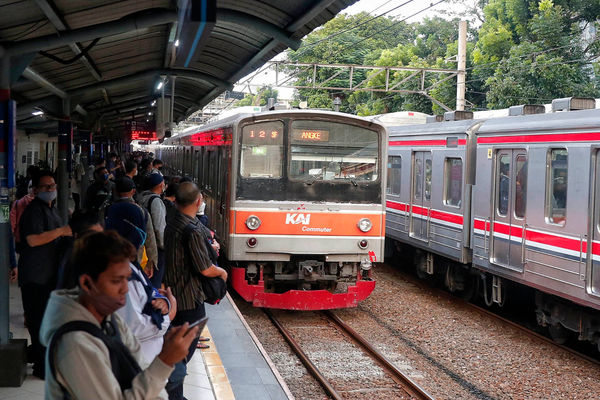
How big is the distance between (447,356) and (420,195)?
16.2 ft

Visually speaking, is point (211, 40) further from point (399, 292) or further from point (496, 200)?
point (399, 292)

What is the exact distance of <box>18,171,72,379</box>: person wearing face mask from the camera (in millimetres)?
5820

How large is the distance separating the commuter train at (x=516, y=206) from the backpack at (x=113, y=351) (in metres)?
6.75

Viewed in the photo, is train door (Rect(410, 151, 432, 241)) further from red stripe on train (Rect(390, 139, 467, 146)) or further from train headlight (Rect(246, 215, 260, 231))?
train headlight (Rect(246, 215, 260, 231))

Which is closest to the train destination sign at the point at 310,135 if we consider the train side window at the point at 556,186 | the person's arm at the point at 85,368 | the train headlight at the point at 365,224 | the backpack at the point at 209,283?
the train headlight at the point at 365,224

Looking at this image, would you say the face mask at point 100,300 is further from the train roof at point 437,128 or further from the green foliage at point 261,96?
the green foliage at point 261,96

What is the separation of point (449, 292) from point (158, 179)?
25.0 ft

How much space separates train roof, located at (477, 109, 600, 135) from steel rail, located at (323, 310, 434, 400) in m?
3.56

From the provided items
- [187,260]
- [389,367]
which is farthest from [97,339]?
[389,367]

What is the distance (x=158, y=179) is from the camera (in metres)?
7.43

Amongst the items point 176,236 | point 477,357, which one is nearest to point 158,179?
point 176,236

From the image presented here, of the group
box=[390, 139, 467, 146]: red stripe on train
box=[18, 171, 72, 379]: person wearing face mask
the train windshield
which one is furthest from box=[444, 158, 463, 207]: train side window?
box=[18, 171, 72, 379]: person wearing face mask

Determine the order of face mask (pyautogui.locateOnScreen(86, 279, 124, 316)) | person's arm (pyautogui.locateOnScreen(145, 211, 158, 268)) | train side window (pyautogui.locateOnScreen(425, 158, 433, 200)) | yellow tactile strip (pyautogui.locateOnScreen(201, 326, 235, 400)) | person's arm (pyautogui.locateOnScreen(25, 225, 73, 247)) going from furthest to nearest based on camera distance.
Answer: train side window (pyautogui.locateOnScreen(425, 158, 433, 200))
person's arm (pyautogui.locateOnScreen(145, 211, 158, 268))
yellow tactile strip (pyautogui.locateOnScreen(201, 326, 235, 400))
person's arm (pyautogui.locateOnScreen(25, 225, 73, 247))
face mask (pyautogui.locateOnScreen(86, 279, 124, 316))

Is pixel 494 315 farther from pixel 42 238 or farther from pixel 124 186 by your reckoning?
pixel 42 238
